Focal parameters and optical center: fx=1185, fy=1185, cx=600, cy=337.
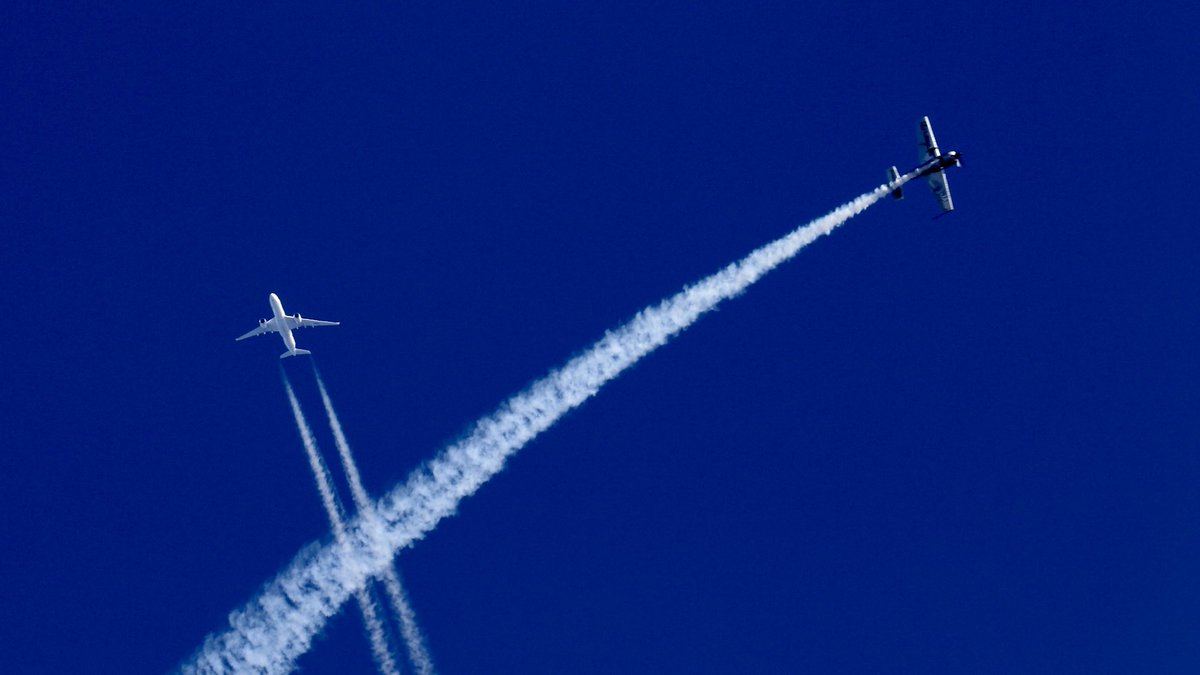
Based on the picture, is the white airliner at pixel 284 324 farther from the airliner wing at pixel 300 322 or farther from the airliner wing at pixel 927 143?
the airliner wing at pixel 927 143

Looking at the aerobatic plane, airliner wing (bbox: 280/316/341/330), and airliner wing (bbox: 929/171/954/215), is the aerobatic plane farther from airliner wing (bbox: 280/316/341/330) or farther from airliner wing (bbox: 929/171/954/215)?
airliner wing (bbox: 280/316/341/330)

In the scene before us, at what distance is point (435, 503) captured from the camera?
201 feet

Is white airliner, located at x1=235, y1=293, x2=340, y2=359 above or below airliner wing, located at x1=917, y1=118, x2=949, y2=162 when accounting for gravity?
above

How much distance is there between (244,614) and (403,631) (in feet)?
26.6

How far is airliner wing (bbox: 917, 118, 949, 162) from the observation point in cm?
7031

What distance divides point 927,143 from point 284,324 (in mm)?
41015

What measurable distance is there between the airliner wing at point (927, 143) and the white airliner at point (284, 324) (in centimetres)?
3754

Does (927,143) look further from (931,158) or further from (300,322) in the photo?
(300,322)

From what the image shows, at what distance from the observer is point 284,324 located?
74.7 meters

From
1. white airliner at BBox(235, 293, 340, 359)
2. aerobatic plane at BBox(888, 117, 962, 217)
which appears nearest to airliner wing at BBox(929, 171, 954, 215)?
aerobatic plane at BBox(888, 117, 962, 217)

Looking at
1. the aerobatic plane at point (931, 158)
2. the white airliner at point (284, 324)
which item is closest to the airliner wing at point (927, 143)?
the aerobatic plane at point (931, 158)

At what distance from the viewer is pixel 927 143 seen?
231 ft

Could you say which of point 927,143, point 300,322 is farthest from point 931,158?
point 300,322

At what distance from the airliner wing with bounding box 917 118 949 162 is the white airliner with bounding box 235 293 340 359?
123 ft
